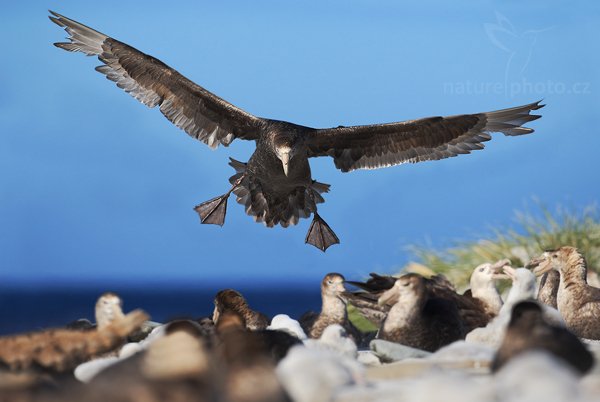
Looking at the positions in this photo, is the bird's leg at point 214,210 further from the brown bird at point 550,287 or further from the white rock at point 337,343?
the white rock at point 337,343

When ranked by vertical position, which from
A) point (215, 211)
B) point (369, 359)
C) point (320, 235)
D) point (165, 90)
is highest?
point (165, 90)

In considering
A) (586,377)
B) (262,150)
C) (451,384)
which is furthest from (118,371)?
(262,150)

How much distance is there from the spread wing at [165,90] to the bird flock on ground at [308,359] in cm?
420

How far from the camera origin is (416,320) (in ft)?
22.9

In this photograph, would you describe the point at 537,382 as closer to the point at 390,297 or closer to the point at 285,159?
the point at 390,297

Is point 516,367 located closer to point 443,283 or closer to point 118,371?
point 118,371

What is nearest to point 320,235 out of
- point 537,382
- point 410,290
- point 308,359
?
point 410,290

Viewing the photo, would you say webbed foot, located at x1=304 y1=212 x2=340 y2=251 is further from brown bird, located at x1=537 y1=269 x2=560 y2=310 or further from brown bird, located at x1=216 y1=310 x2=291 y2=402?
brown bird, located at x1=216 y1=310 x2=291 y2=402

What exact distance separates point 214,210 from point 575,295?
4936 millimetres

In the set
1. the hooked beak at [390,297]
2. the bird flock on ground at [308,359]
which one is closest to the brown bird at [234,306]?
the bird flock on ground at [308,359]

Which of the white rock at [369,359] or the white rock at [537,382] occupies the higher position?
the white rock at [537,382]

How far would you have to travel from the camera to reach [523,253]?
13.8 meters

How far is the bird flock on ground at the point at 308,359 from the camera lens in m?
4.01

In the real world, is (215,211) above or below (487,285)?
above
